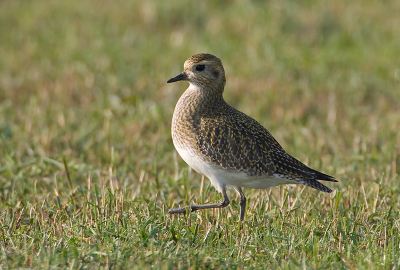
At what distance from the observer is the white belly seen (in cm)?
533

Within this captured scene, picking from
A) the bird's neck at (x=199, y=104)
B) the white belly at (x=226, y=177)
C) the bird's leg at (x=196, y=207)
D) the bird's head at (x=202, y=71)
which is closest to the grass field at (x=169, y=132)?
the bird's leg at (x=196, y=207)

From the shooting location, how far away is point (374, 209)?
5.43 meters

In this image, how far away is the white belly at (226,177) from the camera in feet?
17.5

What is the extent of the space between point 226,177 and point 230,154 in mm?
207

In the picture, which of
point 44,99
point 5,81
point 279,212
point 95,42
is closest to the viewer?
point 279,212

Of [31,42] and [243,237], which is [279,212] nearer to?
[243,237]

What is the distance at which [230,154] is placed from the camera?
210 inches

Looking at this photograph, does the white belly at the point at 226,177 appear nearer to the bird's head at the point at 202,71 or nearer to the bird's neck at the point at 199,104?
the bird's neck at the point at 199,104

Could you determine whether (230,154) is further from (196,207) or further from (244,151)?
(196,207)

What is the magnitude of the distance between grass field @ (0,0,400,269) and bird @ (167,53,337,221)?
9.4 inches

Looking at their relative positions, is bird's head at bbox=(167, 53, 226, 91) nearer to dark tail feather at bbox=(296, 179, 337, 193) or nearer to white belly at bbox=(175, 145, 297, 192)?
white belly at bbox=(175, 145, 297, 192)

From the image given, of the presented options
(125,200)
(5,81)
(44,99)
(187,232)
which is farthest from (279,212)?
(5,81)

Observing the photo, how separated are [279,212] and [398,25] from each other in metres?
8.35

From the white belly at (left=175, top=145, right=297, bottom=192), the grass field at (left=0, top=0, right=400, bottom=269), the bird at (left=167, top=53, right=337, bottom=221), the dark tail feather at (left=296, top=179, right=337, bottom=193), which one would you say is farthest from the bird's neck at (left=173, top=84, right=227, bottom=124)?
the dark tail feather at (left=296, top=179, right=337, bottom=193)
